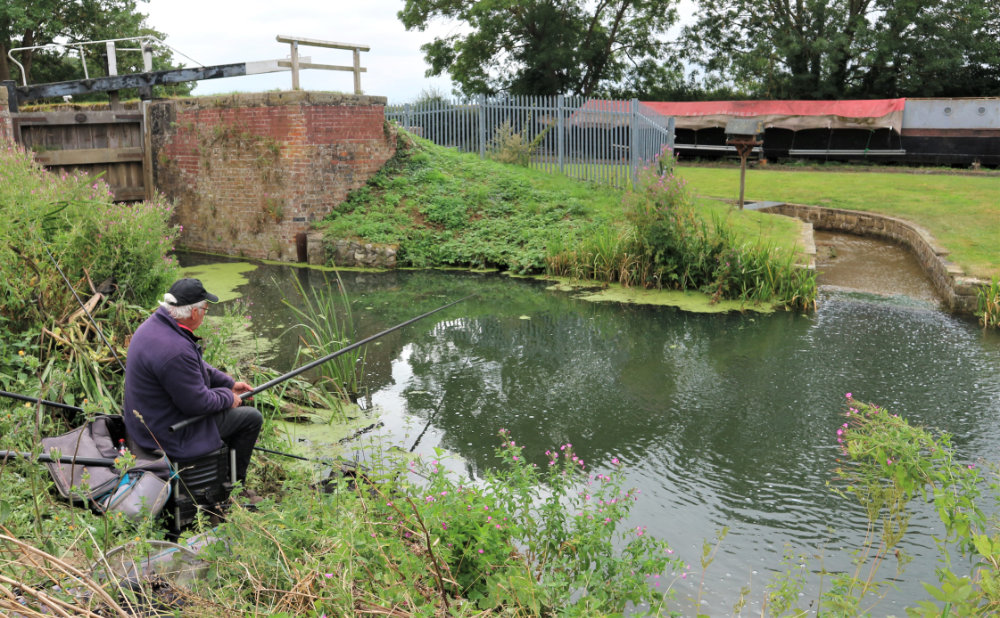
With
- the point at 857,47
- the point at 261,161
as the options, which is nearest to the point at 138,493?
the point at 261,161

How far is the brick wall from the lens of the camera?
13.2 m

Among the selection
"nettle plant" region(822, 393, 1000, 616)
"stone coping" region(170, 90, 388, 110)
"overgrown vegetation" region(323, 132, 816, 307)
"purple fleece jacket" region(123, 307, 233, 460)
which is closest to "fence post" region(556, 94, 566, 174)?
"overgrown vegetation" region(323, 132, 816, 307)

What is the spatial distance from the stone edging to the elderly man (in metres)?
8.95

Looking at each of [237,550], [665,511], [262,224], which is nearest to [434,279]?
[262,224]

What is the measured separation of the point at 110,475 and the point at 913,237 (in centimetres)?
1328

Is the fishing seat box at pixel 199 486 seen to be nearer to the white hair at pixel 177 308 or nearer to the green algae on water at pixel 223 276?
the white hair at pixel 177 308

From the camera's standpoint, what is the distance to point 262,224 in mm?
13695

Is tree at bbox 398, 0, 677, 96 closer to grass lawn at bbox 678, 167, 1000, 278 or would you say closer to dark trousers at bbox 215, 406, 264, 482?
grass lawn at bbox 678, 167, 1000, 278

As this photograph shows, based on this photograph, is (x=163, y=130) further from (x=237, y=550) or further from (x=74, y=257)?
(x=237, y=550)

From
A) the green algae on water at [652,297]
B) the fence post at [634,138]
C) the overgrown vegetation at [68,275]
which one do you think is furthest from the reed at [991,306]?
the overgrown vegetation at [68,275]

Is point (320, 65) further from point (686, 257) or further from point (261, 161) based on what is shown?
point (686, 257)

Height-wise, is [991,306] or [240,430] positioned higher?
[240,430]

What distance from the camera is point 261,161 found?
13.4 m

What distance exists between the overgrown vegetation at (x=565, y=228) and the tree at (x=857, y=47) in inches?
642
